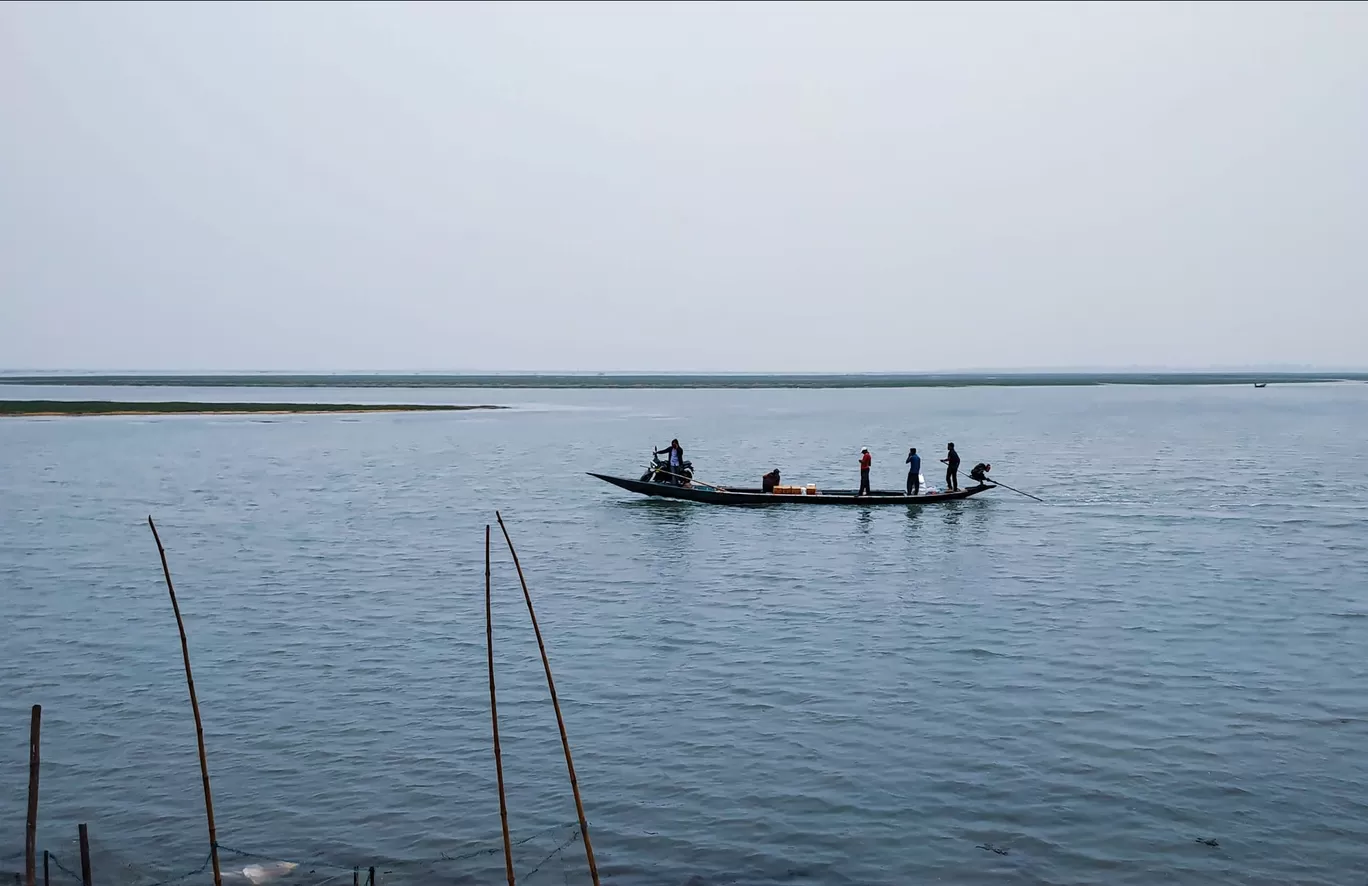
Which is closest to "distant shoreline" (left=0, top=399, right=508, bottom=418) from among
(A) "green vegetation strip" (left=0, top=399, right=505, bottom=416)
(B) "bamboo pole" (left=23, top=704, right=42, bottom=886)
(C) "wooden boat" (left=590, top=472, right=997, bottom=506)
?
(A) "green vegetation strip" (left=0, top=399, right=505, bottom=416)

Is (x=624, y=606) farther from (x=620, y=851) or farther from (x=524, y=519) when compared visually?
(x=524, y=519)

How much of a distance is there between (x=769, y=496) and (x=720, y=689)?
2215 centimetres

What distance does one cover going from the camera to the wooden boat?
3903cm

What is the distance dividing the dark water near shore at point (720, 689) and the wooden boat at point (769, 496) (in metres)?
0.70

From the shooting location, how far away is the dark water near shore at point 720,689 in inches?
477

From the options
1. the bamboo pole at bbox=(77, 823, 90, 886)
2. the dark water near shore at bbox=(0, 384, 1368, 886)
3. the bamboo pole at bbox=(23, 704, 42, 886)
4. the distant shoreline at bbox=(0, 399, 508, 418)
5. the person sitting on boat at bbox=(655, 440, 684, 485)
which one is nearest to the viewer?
the bamboo pole at bbox=(23, 704, 42, 886)

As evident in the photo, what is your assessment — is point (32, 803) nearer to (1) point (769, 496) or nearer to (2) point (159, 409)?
(1) point (769, 496)

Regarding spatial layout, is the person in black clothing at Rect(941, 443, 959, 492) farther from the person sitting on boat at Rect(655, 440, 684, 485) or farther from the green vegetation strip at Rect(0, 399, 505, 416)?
the green vegetation strip at Rect(0, 399, 505, 416)

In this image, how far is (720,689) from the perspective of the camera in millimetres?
17594

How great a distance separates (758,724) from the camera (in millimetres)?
15867

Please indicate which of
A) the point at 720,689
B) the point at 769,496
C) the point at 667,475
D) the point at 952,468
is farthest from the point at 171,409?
the point at 720,689

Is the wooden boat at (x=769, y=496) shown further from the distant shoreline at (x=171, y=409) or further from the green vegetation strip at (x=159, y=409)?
the green vegetation strip at (x=159, y=409)

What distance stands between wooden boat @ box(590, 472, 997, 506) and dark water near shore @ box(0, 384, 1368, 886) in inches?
27.5

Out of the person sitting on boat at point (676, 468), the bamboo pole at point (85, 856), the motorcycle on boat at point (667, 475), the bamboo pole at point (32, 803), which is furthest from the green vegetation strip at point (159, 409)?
the bamboo pole at point (32, 803)
